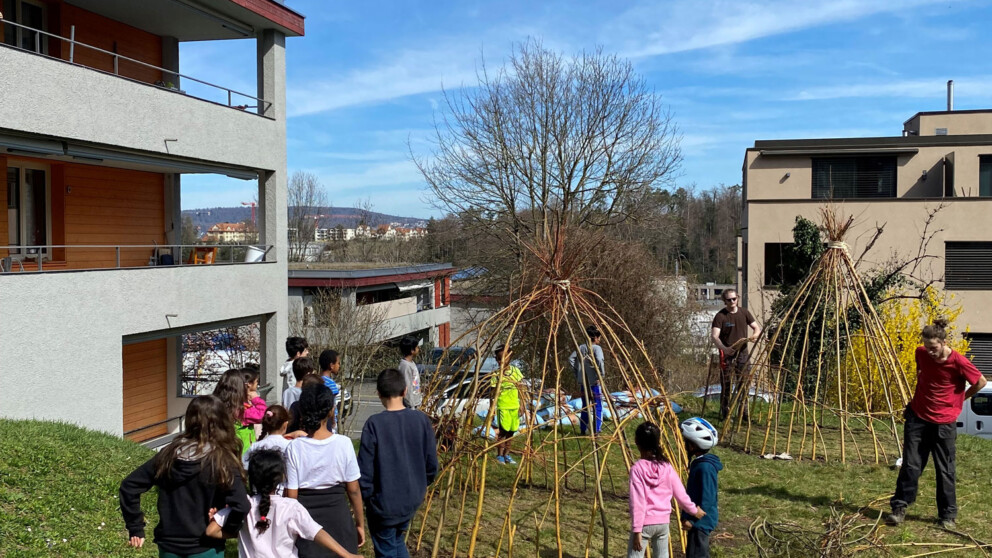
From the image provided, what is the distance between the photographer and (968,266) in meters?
23.0

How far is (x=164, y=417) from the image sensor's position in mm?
16375

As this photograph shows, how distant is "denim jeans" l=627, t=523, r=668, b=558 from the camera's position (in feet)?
16.4

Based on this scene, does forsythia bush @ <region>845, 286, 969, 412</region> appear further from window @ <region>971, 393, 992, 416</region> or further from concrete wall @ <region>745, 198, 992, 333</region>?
concrete wall @ <region>745, 198, 992, 333</region>

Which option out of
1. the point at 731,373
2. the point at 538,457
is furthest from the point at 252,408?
the point at 731,373

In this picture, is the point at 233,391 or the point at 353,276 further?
the point at 353,276

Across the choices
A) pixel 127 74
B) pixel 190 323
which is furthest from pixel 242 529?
pixel 127 74

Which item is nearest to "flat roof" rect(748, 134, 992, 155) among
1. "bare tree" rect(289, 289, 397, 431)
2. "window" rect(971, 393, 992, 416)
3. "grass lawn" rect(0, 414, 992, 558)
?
"window" rect(971, 393, 992, 416)

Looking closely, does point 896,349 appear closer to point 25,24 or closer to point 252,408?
point 252,408

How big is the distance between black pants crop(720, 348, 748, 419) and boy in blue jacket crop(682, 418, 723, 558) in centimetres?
526

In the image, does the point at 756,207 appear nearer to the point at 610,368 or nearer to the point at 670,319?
the point at 670,319

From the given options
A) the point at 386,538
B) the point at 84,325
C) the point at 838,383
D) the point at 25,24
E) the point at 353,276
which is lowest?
the point at 386,538

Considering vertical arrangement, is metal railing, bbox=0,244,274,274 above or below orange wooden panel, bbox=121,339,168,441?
above

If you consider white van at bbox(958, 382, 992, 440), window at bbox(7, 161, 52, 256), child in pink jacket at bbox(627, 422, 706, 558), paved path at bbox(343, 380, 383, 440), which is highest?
window at bbox(7, 161, 52, 256)

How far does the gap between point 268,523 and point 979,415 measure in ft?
55.5
